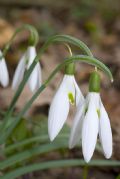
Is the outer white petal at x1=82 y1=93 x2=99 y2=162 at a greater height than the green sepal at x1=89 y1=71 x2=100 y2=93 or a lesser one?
lesser

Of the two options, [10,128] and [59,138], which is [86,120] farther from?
[59,138]

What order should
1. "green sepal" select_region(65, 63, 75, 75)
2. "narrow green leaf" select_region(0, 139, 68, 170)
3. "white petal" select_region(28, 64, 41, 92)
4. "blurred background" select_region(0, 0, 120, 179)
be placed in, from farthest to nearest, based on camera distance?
"blurred background" select_region(0, 0, 120, 179) → "white petal" select_region(28, 64, 41, 92) → "narrow green leaf" select_region(0, 139, 68, 170) → "green sepal" select_region(65, 63, 75, 75)

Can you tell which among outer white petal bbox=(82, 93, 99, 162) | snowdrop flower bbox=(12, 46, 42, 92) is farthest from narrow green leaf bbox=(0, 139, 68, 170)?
outer white petal bbox=(82, 93, 99, 162)

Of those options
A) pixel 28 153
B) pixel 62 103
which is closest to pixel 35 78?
pixel 28 153

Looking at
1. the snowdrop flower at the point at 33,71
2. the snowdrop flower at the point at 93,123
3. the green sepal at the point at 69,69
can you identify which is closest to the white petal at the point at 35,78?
the snowdrop flower at the point at 33,71

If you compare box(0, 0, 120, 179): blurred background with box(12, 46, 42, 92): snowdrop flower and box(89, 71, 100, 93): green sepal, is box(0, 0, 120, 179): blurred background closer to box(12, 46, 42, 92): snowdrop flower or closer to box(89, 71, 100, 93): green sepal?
box(12, 46, 42, 92): snowdrop flower

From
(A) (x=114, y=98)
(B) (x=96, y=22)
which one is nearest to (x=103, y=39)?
(B) (x=96, y=22)

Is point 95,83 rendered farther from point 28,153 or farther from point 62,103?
point 28,153
